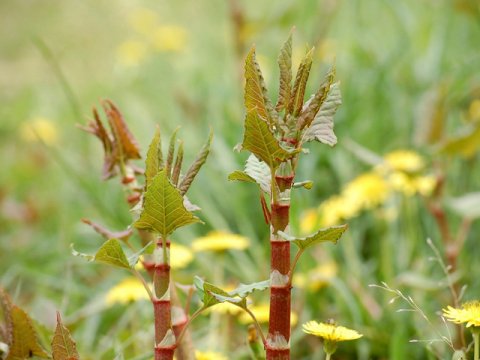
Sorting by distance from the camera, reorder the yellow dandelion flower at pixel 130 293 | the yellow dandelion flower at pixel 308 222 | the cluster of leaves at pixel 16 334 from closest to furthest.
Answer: the cluster of leaves at pixel 16 334, the yellow dandelion flower at pixel 130 293, the yellow dandelion flower at pixel 308 222

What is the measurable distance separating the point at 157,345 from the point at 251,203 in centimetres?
140

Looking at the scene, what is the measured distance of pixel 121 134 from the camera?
0.87 metres

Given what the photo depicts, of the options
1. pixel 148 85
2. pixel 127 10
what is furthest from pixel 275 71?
pixel 127 10

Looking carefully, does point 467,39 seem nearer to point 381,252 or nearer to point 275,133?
point 381,252

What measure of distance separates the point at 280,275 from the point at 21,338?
0.31 meters

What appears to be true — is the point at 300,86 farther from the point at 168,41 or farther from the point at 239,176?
the point at 168,41

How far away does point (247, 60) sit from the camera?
0.67 meters

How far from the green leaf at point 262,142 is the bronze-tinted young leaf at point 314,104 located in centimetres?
5

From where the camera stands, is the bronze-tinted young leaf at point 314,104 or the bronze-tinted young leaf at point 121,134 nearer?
the bronze-tinted young leaf at point 314,104

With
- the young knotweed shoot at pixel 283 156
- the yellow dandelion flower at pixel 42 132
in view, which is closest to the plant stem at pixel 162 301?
the young knotweed shoot at pixel 283 156

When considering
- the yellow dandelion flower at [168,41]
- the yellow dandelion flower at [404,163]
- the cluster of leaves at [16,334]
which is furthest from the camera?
the yellow dandelion flower at [168,41]

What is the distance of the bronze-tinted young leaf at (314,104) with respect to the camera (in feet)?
2.30

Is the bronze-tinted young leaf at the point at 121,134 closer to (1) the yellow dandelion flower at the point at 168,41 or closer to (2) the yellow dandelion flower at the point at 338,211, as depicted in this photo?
(2) the yellow dandelion flower at the point at 338,211

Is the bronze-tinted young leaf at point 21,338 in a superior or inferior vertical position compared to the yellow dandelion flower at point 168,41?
inferior
